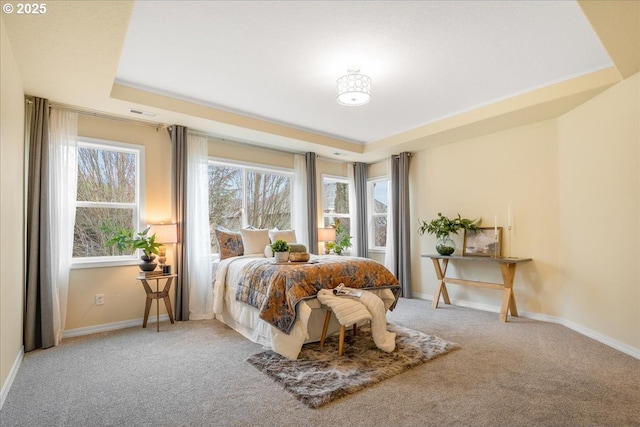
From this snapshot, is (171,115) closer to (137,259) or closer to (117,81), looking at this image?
(117,81)

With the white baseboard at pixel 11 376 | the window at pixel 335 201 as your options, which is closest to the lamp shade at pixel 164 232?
the white baseboard at pixel 11 376

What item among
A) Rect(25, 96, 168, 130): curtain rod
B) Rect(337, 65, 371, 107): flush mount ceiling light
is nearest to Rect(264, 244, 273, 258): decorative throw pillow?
Rect(25, 96, 168, 130): curtain rod

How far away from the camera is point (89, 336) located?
3457 mm

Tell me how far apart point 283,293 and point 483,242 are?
3.05 meters

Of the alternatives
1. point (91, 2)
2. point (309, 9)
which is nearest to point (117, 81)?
point (91, 2)

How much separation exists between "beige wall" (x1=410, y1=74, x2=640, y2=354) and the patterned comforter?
1925 mm

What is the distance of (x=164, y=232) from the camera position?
379 cm

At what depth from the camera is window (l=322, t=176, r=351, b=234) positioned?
6.21 metres

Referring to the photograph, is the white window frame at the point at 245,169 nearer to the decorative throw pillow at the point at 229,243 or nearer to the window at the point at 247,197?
the window at the point at 247,197

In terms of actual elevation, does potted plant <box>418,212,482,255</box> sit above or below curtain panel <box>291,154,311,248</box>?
below

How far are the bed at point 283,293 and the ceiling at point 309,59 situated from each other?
1.86 meters

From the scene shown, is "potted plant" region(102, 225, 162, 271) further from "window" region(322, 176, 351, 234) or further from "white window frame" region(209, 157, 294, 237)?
"window" region(322, 176, 351, 234)

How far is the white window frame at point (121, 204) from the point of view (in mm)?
3641

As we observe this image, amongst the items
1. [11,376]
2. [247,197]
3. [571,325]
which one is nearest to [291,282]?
[11,376]
